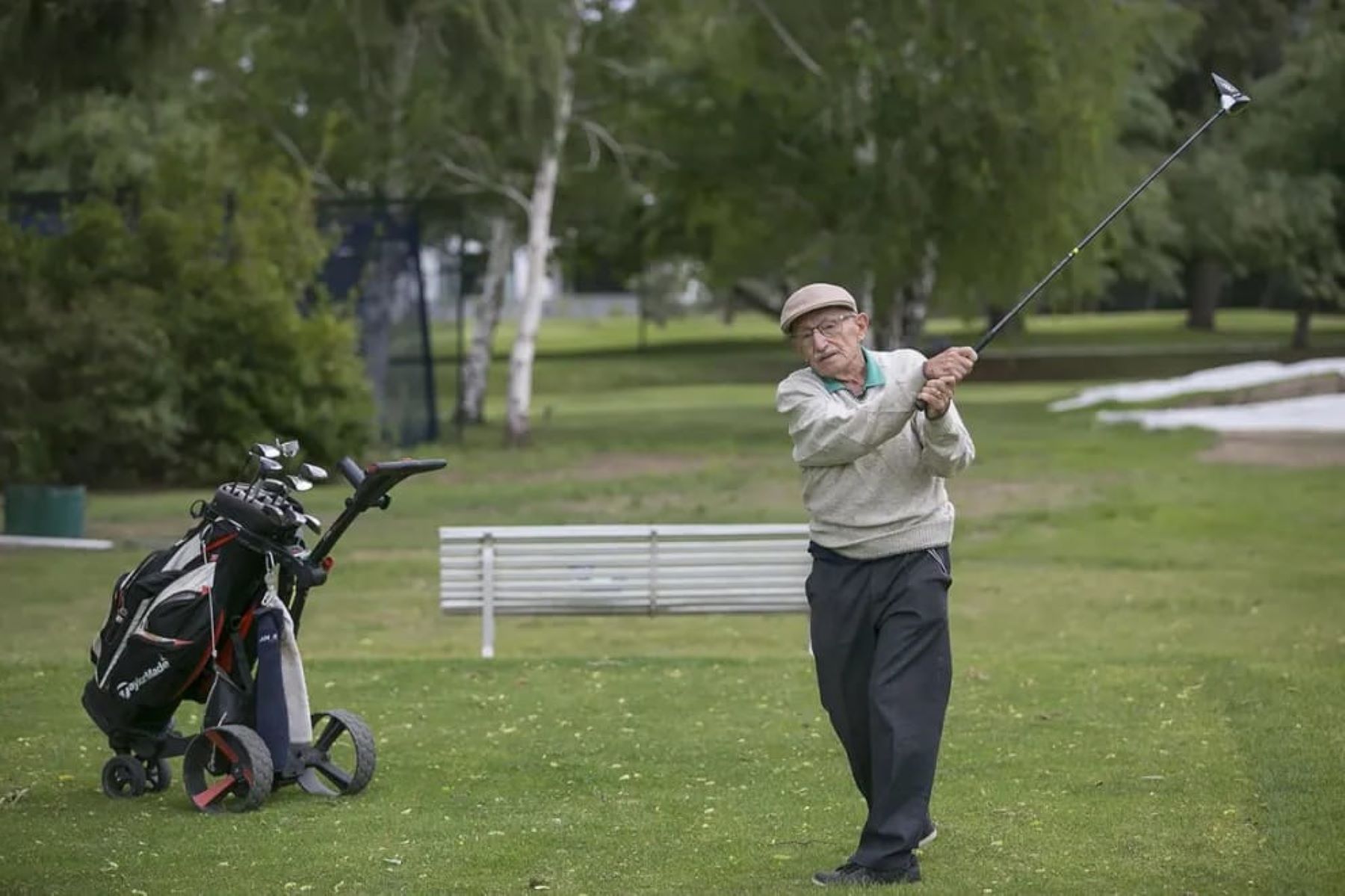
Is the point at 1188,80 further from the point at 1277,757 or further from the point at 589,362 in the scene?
the point at 1277,757

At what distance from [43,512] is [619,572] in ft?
27.6

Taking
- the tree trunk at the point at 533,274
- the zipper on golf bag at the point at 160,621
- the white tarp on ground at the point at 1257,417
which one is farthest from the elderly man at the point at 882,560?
the white tarp on ground at the point at 1257,417

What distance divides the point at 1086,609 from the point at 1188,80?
47.7 meters

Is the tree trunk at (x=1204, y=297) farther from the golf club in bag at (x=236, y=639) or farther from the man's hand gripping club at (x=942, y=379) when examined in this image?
the man's hand gripping club at (x=942, y=379)

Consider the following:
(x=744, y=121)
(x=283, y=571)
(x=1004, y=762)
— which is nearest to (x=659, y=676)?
(x=1004, y=762)

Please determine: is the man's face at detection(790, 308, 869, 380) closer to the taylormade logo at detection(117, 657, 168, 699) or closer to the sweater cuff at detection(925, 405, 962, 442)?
the sweater cuff at detection(925, 405, 962, 442)

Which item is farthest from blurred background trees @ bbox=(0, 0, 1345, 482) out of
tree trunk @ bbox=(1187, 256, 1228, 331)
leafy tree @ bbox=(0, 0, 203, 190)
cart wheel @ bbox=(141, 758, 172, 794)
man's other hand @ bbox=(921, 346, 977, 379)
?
tree trunk @ bbox=(1187, 256, 1228, 331)

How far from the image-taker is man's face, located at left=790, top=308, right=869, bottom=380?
638 centimetres

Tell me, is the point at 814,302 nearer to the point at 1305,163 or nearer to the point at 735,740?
the point at 735,740

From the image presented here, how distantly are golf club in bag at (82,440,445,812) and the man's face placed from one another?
1.75 metres

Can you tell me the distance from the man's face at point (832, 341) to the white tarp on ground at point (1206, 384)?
32839mm

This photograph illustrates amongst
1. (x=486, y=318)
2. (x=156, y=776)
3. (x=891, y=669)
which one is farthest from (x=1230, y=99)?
(x=486, y=318)

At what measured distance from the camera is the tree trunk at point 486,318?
3656 cm

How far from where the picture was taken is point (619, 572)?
39.7ft
